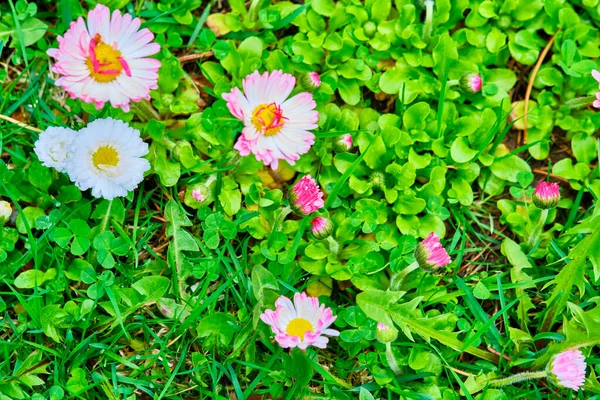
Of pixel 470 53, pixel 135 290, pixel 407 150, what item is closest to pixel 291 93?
pixel 407 150

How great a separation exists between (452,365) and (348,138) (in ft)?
3.08

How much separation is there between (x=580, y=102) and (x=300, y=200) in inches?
50.3

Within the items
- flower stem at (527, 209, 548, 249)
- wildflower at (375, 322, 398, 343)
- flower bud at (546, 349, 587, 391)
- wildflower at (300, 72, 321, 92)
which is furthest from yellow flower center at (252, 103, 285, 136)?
flower bud at (546, 349, 587, 391)

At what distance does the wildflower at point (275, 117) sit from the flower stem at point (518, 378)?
1084 millimetres

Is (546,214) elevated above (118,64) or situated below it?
below

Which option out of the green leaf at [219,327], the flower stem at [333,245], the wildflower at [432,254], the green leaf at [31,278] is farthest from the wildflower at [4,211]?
the wildflower at [432,254]

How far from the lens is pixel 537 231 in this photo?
110 inches

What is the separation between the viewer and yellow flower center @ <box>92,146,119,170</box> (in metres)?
2.58

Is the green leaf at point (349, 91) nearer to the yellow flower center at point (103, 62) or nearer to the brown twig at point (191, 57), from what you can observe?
the brown twig at point (191, 57)

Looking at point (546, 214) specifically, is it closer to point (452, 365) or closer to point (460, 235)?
point (460, 235)

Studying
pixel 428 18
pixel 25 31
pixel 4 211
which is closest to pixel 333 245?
pixel 428 18

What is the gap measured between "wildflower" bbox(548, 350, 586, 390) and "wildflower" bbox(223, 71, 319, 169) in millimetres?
1149

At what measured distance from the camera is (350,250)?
2775 millimetres

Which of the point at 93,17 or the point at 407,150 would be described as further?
the point at 407,150
